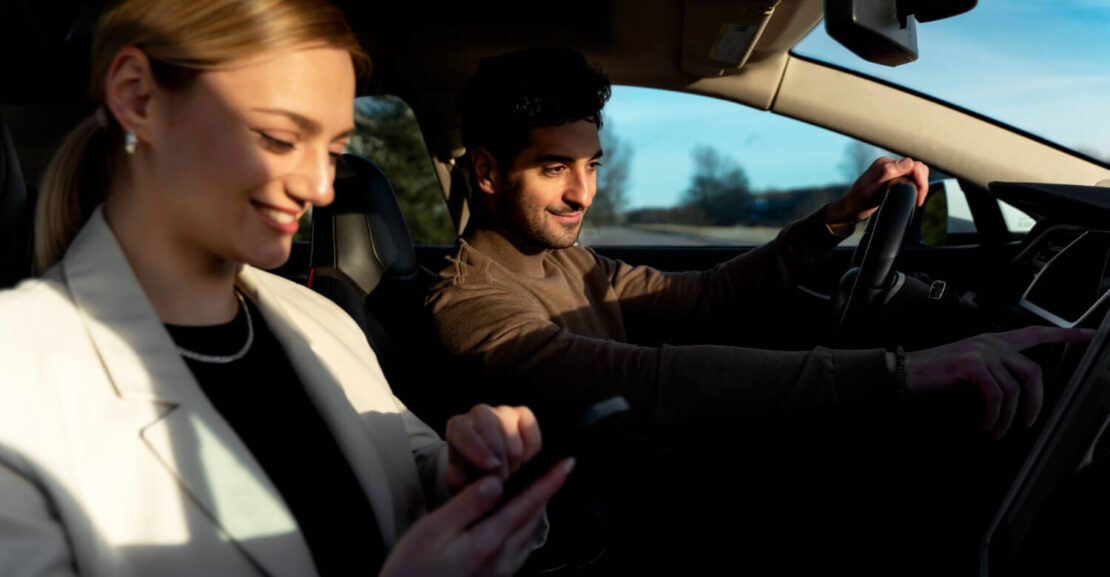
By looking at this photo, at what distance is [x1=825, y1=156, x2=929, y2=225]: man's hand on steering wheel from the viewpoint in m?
1.77

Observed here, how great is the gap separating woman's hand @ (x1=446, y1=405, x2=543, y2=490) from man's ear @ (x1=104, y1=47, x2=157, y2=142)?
20.3 inches

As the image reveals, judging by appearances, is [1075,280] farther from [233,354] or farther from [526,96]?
[233,354]

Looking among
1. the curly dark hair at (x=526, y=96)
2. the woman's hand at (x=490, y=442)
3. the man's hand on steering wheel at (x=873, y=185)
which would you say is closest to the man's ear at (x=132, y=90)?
the woman's hand at (x=490, y=442)

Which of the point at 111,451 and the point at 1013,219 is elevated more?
the point at 111,451

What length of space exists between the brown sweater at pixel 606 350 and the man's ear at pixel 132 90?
31.8 inches

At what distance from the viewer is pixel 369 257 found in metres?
2.07

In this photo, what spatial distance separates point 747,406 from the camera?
1.33 metres

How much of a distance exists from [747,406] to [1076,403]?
1.55 feet

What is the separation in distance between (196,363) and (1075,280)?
1.87m

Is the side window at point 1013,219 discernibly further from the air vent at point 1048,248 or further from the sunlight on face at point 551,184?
the sunlight on face at point 551,184

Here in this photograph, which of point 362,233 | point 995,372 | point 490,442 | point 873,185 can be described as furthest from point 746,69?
point 490,442

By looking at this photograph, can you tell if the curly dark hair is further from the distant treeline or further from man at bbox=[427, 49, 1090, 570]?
the distant treeline

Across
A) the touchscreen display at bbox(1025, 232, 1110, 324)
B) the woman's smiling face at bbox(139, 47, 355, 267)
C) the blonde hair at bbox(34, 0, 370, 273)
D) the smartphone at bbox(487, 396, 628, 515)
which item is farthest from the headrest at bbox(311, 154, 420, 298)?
the touchscreen display at bbox(1025, 232, 1110, 324)

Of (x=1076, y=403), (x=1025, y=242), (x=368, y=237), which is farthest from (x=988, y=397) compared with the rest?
(x=368, y=237)
